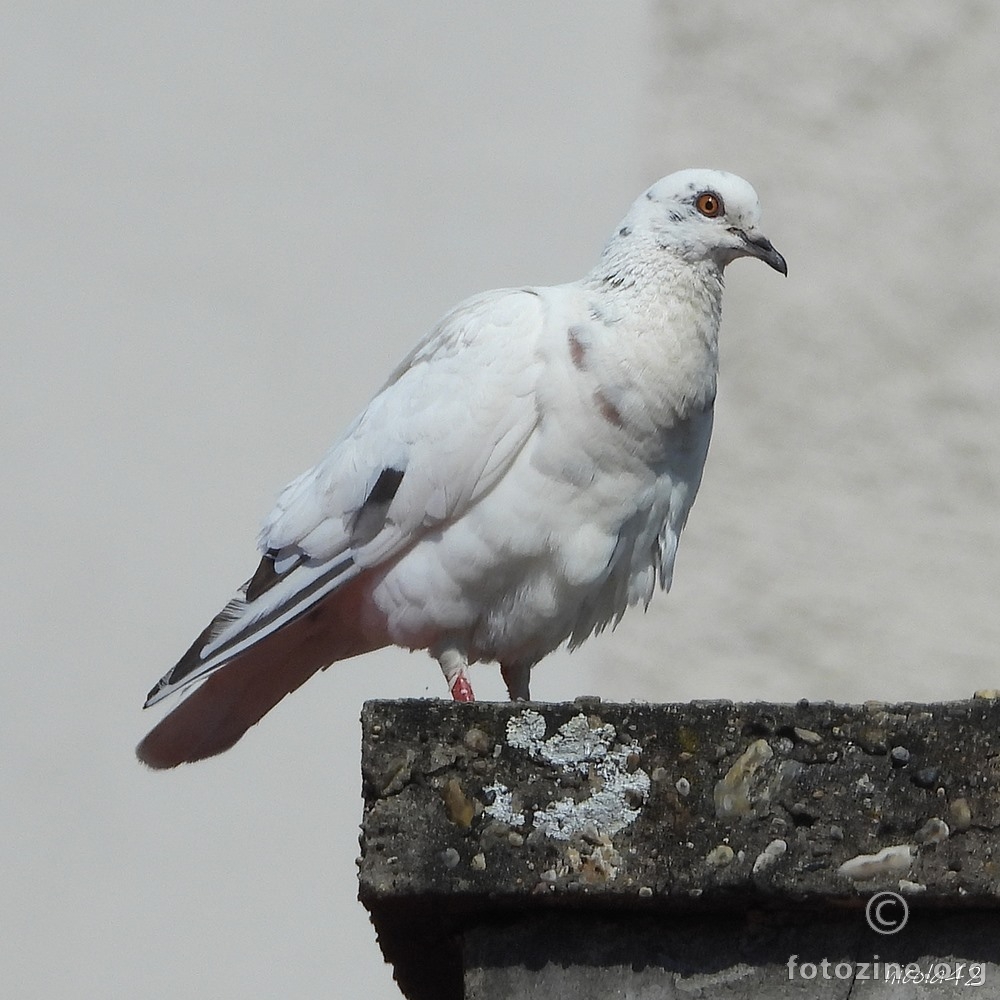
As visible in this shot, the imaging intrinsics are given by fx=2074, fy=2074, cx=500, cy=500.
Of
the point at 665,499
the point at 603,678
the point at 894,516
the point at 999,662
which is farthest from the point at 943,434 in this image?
the point at 665,499

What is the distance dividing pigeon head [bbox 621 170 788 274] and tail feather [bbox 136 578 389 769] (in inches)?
41.7

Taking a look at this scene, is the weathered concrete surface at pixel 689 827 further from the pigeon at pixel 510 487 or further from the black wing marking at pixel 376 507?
the black wing marking at pixel 376 507

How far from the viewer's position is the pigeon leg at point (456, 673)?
4.59 m

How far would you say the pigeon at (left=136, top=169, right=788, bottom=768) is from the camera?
442 cm

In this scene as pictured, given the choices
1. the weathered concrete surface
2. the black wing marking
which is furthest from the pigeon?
the weathered concrete surface

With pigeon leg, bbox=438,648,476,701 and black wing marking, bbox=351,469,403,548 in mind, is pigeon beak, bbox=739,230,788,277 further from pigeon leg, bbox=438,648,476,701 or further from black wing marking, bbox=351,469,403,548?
pigeon leg, bbox=438,648,476,701

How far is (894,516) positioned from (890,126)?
147 centimetres

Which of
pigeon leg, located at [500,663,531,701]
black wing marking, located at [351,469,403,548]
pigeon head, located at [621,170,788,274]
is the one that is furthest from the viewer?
pigeon leg, located at [500,663,531,701]

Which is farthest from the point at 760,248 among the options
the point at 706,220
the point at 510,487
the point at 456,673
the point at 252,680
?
the point at 252,680

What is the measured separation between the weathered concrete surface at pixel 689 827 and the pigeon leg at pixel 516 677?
2.07 meters

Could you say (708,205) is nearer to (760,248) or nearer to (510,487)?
(760,248)

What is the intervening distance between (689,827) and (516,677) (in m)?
2.18

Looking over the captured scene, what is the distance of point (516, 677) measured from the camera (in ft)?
16.0

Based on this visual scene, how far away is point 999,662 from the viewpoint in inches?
281
